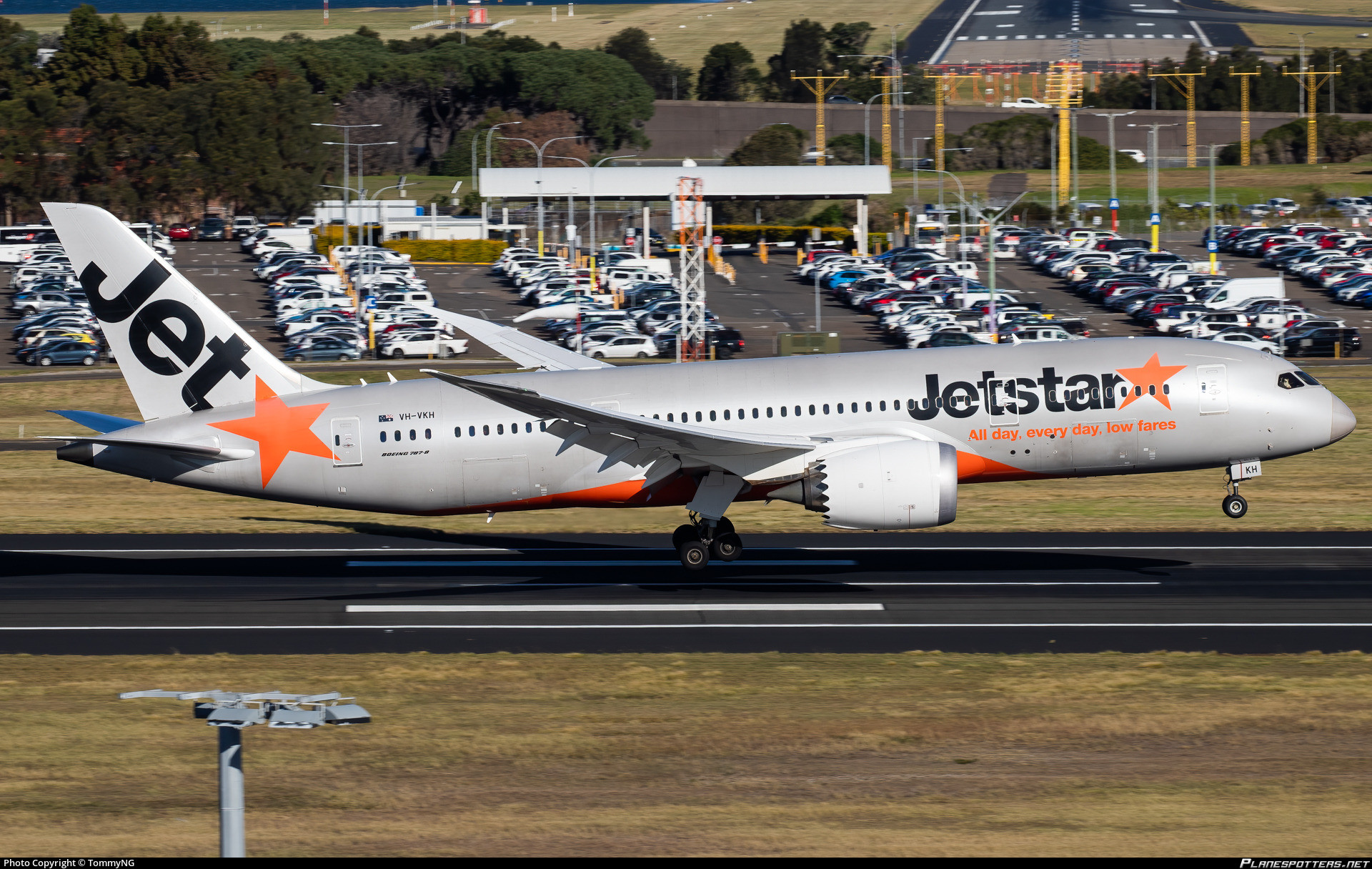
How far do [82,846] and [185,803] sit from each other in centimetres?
169

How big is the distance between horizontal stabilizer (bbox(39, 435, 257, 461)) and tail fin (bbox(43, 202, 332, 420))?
1.23 meters

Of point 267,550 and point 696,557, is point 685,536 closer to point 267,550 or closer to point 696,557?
point 696,557

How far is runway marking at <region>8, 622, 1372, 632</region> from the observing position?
2902cm

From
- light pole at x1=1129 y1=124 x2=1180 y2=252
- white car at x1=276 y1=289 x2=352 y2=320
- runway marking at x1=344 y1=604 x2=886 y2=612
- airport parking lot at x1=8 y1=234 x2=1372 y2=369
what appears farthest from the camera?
light pole at x1=1129 y1=124 x2=1180 y2=252

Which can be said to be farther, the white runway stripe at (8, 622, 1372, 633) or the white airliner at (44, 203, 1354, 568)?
the white airliner at (44, 203, 1354, 568)

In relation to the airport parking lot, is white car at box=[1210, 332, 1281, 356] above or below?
below

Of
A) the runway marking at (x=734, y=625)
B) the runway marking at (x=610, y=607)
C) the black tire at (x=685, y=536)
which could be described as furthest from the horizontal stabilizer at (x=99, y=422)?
the black tire at (x=685, y=536)

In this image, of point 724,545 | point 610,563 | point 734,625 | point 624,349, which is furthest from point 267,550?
point 624,349

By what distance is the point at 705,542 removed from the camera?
3438cm

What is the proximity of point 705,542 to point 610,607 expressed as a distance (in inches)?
145

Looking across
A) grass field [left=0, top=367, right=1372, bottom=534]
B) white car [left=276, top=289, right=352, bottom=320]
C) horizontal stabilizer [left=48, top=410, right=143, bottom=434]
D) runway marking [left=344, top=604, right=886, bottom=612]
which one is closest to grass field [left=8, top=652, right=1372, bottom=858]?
runway marking [left=344, top=604, right=886, bottom=612]

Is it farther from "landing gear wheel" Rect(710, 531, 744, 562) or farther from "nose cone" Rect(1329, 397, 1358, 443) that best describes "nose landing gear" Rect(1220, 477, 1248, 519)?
"landing gear wheel" Rect(710, 531, 744, 562)

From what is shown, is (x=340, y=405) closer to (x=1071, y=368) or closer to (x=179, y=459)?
(x=179, y=459)
